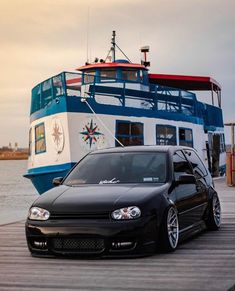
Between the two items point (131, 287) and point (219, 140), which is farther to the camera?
point (219, 140)

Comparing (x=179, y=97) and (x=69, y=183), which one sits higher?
(x=179, y=97)

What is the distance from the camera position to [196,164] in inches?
419

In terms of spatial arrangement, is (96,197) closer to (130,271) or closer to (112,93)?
(130,271)

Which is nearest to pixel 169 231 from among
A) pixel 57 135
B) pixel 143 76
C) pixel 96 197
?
pixel 96 197

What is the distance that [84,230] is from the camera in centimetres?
781

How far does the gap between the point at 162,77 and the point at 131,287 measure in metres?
23.9

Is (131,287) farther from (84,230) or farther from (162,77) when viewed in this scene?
(162,77)

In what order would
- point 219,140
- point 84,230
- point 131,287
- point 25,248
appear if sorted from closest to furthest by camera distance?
point 131,287, point 84,230, point 25,248, point 219,140

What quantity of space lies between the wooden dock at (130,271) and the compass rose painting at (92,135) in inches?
444

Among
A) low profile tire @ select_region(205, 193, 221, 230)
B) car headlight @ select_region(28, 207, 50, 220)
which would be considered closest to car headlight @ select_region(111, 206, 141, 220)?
car headlight @ select_region(28, 207, 50, 220)

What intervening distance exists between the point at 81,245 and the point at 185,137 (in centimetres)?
1841

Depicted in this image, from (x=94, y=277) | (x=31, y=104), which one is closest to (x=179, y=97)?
(x=31, y=104)

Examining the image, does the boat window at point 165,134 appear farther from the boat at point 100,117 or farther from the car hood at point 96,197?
the car hood at point 96,197

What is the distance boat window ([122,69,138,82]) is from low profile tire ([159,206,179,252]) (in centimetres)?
1774
